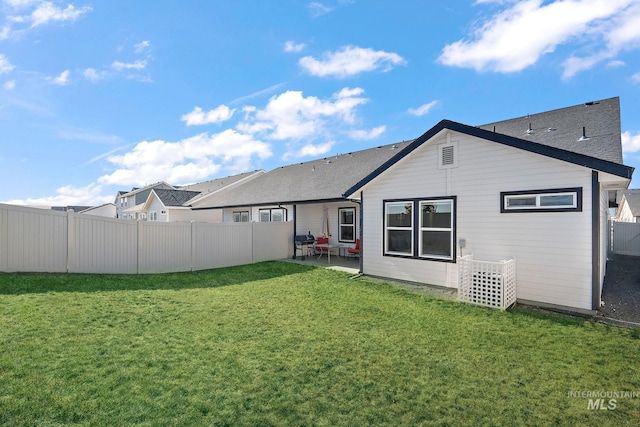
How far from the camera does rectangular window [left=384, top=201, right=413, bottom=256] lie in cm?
876

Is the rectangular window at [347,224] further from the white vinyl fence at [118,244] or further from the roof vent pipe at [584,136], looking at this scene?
the roof vent pipe at [584,136]

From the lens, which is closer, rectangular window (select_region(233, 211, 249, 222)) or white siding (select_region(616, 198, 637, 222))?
rectangular window (select_region(233, 211, 249, 222))

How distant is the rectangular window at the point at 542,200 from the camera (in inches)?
245

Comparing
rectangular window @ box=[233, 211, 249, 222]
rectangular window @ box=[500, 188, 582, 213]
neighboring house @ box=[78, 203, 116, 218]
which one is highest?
neighboring house @ box=[78, 203, 116, 218]

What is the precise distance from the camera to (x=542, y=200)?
662 cm

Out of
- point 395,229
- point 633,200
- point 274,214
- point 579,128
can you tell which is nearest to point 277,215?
point 274,214

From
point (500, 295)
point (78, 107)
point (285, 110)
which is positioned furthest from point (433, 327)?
point (78, 107)

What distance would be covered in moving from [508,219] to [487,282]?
1.60 meters

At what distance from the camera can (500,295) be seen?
6391 mm

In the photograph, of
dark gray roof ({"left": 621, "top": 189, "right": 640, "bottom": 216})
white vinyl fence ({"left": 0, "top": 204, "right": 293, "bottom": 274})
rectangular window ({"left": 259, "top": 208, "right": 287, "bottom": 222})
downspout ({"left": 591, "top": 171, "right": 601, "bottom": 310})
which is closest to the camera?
downspout ({"left": 591, "top": 171, "right": 601, "bottom": 310})

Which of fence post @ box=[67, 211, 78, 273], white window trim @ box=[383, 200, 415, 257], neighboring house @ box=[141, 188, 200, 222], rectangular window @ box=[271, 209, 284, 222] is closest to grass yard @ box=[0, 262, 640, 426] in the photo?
fence post @ box=[67, 211, 78, 273]

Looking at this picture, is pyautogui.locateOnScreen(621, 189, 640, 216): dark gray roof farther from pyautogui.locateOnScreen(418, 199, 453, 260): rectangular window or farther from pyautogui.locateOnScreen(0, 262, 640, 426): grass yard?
pyautogui.locateOnScreen(0, 262, 640, 426): grass yard

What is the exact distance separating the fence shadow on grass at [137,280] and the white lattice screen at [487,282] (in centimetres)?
539

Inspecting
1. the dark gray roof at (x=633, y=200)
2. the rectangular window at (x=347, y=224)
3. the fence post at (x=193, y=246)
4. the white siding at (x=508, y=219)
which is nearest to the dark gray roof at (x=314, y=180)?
the rectangular window at (x=347, y=224)
